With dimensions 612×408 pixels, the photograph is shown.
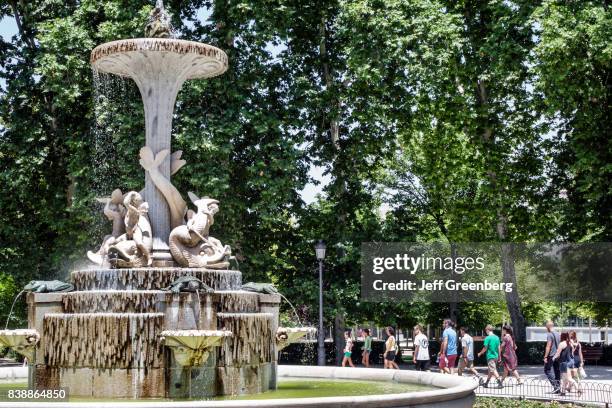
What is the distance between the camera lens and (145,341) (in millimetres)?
11727

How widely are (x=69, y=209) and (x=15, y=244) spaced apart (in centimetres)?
364

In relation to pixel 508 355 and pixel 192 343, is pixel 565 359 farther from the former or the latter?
pixel 192 343

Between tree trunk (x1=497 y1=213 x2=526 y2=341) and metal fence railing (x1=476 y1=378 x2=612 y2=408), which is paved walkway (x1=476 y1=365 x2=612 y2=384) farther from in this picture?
metal fence railing (x1=476 y1=378 x2=612 y2=408)

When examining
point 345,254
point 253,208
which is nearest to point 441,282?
point 345,254

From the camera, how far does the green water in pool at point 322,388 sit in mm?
12023

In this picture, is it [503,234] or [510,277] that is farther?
[510,277]

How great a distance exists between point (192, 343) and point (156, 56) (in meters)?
6.06

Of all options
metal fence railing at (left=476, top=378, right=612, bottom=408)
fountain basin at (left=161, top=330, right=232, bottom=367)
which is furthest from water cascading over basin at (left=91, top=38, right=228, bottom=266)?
metal fence railing at (left=476, top=378, right=612, bottom=408)

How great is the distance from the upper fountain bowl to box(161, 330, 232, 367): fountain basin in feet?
18.8

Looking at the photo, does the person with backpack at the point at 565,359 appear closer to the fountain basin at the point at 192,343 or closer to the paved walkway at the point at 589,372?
the paved walkway at the point at 589,372

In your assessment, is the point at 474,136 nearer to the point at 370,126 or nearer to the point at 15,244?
the point at 370,126

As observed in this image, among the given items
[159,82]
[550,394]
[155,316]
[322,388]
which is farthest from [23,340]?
[550,394]

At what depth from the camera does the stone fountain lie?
38.3ft

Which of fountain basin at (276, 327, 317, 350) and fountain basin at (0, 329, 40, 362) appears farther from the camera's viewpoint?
fountain basin at (276, 327, 317, 350)
